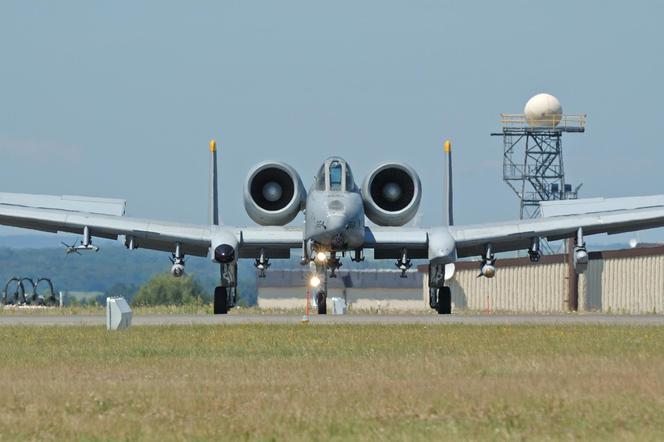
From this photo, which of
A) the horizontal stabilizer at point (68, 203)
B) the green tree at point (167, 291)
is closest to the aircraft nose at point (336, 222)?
the horizontal stabilizer at point (68, 203)

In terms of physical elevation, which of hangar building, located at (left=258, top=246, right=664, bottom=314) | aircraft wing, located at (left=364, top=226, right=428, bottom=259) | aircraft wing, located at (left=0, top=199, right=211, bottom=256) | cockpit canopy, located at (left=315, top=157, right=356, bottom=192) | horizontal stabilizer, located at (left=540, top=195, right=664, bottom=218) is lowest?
hangar building, located at (left=258, top=246, right=664, bottom=314)

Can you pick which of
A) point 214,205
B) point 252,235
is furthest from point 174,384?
point 214,205

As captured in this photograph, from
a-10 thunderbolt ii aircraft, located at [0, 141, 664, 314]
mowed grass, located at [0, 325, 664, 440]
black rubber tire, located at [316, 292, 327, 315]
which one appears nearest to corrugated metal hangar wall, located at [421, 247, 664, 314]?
a-10 thunderbolt ii aircraft, located at [0, 141, 664, 314]

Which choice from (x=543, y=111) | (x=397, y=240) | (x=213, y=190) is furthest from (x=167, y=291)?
(x=397, y=240)

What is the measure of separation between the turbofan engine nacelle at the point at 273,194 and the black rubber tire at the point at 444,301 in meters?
4.27

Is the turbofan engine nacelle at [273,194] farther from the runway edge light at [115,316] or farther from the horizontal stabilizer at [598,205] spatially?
the runway edge light at [115,316]

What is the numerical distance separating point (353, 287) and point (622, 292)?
5550cm

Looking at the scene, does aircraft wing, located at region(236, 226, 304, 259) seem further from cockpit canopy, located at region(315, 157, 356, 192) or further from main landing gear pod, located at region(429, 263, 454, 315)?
main landing gear pod, located at region(429, 263, 454, 315)

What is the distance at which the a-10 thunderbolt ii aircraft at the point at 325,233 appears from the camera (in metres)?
36.4

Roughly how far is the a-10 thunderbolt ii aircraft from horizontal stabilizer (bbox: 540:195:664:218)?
0.03 m

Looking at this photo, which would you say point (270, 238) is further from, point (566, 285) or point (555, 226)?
point (566, 285)

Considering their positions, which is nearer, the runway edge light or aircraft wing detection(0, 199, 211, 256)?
the runway edge light

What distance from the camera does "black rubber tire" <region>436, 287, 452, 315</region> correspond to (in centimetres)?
3862

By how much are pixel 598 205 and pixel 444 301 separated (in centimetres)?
491
